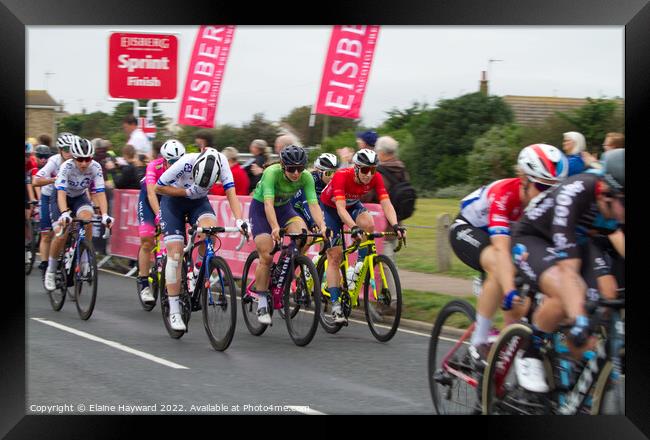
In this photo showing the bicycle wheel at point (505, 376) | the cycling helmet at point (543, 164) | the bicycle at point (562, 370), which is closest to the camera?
the bicycle at point (562, 370)

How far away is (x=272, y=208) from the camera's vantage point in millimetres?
9172

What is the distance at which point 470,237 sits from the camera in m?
6.99

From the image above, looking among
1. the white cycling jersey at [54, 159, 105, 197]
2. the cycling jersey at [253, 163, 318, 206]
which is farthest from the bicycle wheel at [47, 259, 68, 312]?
the cycling jersey at [253, 163, 318, 206]

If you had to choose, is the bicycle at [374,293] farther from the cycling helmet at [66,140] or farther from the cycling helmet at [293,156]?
the cycling helmet at [66,140]

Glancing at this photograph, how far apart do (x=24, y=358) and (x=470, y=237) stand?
3.20m

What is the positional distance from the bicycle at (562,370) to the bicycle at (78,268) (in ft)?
19.4

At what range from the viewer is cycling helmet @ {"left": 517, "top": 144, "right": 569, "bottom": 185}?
5.75 metres

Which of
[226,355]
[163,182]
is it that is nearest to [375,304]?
[226,355]

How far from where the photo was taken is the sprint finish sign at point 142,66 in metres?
10.1

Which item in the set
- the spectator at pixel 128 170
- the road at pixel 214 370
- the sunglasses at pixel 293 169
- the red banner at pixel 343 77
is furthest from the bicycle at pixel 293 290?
the spectator at pixel 128 170

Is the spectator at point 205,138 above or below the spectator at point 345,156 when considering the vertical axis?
above

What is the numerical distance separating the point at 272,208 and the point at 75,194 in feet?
10.2
